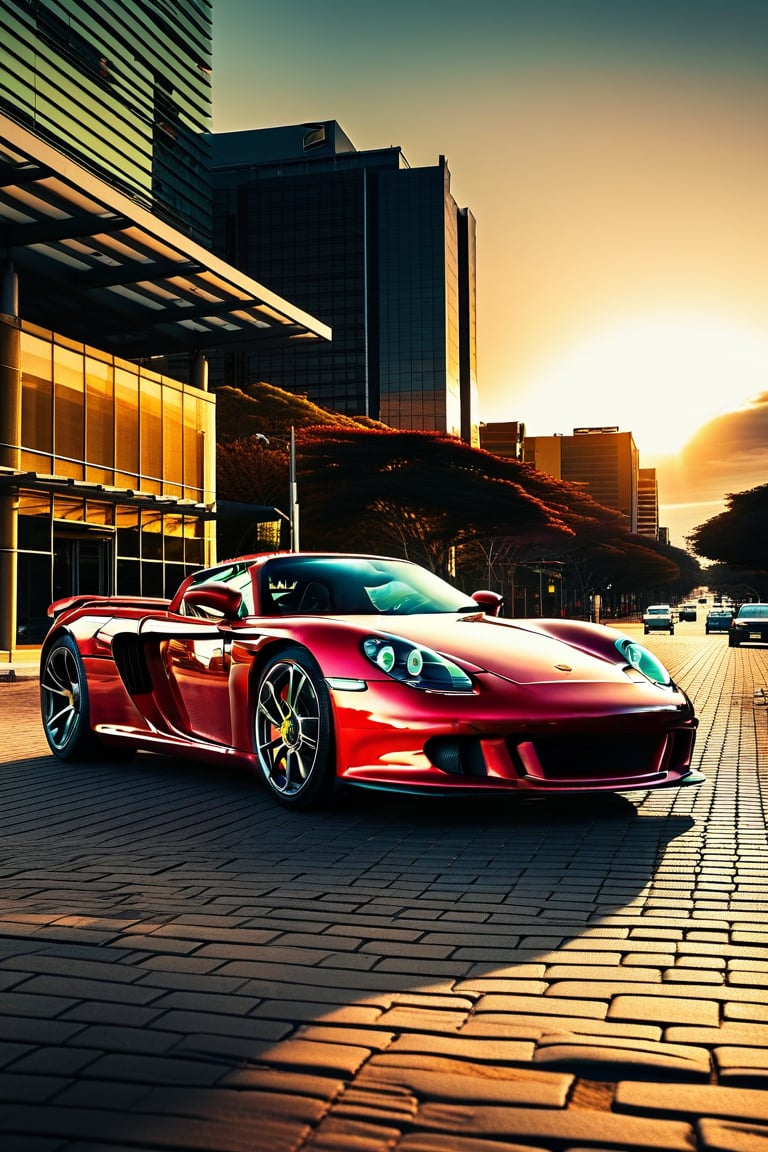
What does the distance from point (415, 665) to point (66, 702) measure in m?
3.40

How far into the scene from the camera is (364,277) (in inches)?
4788

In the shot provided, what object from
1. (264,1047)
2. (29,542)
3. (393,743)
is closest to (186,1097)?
(264,1047)

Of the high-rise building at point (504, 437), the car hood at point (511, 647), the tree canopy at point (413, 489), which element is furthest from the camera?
the high-rise building at point (504, 437)

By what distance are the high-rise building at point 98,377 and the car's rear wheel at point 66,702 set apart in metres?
20.9

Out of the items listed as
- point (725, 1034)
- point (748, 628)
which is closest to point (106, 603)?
point (725, 1034)

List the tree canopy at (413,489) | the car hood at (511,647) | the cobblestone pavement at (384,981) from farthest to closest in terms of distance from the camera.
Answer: the tree canopy at (413,489) → the car hood at (511,647) → the cobblestone pavement at (384,981)

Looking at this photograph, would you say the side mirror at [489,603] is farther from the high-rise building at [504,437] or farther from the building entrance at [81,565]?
the high-rise building at [504,437]

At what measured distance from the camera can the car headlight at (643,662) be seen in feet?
21.0

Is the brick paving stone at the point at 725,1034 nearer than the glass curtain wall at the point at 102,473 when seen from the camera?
Yes

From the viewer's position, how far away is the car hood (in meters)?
5.92

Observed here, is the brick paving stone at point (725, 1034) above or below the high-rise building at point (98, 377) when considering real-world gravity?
below

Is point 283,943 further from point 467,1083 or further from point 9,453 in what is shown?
point 9,453

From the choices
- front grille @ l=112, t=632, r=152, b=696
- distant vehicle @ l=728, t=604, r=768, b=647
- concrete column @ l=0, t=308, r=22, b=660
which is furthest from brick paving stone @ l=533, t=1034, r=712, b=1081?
distant vehicle @ l=728, t=604, r=768, b=647

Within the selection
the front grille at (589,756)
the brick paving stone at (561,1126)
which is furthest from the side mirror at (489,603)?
the brick paving stone at (561,1126)
